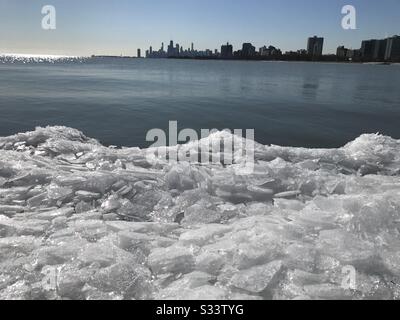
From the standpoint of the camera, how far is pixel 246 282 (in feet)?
12.9

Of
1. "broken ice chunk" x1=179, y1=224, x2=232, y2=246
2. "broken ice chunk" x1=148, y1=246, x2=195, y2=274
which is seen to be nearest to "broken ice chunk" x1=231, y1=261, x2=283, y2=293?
"broken ice chunk" x1=148, y1=246, x2=195, y2=274

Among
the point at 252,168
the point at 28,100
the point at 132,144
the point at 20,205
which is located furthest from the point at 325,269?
the point at 28,100

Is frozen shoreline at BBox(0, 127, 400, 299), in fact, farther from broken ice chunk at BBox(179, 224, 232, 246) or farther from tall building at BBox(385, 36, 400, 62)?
tall building at BBox(385, 36, 400, 62)

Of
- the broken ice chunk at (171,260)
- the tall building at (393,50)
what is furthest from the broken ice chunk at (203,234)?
the tall building at (393,50)

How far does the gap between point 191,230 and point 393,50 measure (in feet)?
757

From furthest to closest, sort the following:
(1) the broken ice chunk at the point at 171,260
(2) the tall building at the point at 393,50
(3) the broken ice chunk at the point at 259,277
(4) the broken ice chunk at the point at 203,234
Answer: (2) the tall building at the point at 393,50, (4) the broken ice chunk at the point at 203,234, (1) the broken ice chunk at the point at 171,260, (3) the broken ice chunk at the point at 259,277

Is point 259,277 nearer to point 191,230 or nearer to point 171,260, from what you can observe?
point 171,260

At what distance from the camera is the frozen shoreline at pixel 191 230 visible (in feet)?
12.8

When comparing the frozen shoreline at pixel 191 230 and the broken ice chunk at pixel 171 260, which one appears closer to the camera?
the frozen shoreline at pixel 191 230

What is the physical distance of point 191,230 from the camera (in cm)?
509

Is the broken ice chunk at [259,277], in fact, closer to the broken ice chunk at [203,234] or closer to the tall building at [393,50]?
the broken ice chunk at [203,234]

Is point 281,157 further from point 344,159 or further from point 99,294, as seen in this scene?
point 99,294

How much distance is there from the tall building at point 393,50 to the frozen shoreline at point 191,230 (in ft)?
730

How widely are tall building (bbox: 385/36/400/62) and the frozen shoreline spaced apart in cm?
22259
